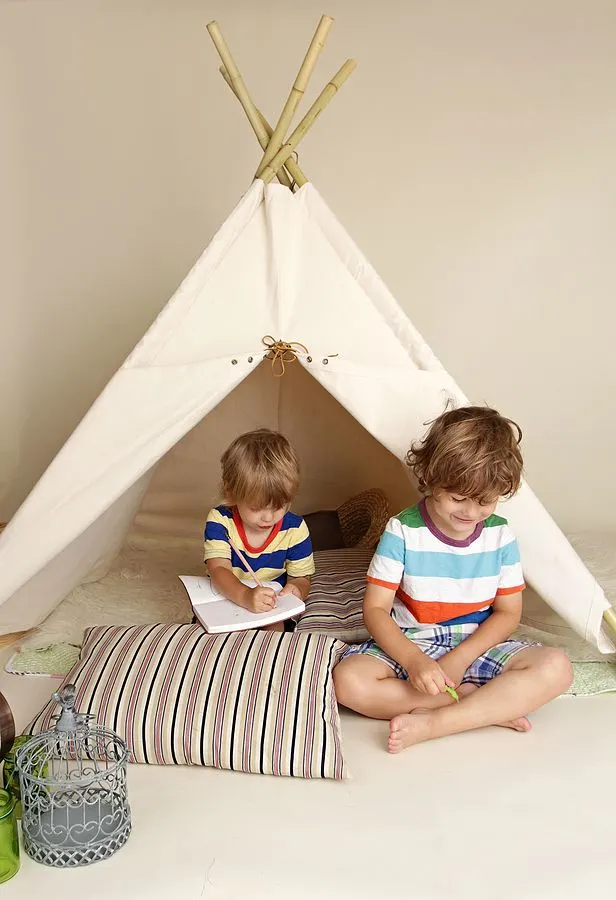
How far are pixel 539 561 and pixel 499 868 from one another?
848 millimetres

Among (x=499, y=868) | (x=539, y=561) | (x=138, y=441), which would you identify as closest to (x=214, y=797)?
(x=499, y=868)

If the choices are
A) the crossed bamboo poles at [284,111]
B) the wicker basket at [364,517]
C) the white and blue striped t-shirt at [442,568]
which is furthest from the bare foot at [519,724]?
the crossed bamboo poles at [284,111]

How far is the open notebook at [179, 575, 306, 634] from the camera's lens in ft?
7.01

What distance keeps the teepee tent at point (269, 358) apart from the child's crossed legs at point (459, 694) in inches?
11.3

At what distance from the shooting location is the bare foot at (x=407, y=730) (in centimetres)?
190

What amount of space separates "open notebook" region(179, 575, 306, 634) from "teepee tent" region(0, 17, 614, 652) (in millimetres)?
313

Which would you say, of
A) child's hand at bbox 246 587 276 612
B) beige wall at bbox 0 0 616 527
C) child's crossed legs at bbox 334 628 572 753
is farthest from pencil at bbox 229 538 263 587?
beige wall at bbox 0 0 616 527

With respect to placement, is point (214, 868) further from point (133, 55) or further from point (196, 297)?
point (133, 55)

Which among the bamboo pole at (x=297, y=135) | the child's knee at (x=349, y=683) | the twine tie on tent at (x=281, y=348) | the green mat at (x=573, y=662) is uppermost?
the bamboo pole at (x=297, y=135)

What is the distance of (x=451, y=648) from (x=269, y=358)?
0.75 m

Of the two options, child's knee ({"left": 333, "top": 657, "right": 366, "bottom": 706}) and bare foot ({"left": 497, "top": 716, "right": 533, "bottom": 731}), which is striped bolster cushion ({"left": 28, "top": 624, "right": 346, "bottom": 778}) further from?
bare foot ({"left": 497, "top": 716, "right": 533, "bottom": 731})

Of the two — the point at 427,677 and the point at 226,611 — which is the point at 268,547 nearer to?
the point at 226,611

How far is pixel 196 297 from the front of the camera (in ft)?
7.20

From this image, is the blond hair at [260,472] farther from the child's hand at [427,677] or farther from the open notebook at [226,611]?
the child's hand at [427,677]
